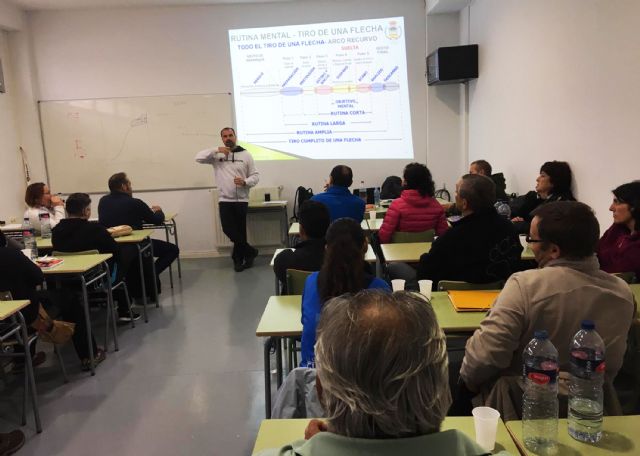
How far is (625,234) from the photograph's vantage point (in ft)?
9.50

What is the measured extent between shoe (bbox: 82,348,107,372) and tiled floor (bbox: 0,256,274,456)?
48 millimetres

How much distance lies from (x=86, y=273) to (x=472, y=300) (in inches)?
112

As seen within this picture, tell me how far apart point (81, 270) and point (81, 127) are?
4142mm

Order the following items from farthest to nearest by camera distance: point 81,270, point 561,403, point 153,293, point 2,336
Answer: point 153,293
point 81,270
point 2,336
point 561,403

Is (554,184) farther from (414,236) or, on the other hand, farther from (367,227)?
(367,227)

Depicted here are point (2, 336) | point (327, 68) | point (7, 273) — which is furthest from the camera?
point (327, 68)

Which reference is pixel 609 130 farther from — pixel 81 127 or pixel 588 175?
pixel 81 127

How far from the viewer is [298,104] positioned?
6.74 meters

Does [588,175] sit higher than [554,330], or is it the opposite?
[588,175]

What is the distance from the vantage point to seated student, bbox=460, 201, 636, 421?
1564mm

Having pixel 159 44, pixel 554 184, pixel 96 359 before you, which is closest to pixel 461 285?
pixel 554 184

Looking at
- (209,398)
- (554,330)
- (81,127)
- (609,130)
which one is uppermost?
(81,127)

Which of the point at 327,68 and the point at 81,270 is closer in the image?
the point at 81,270

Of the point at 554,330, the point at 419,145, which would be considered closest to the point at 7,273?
the point at 554,330
